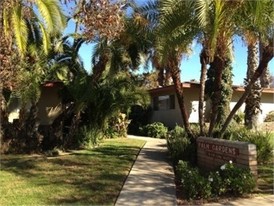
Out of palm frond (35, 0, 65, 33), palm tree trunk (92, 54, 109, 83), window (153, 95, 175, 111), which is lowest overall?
window (153, 95, 175, 111)

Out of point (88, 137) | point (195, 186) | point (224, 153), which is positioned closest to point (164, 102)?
point (88, 137)

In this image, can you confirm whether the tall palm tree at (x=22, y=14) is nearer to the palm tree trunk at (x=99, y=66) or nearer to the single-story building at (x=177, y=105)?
the palm tree trunk at (x=99, y=66)

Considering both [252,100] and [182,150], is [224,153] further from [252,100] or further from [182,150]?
[252,100]

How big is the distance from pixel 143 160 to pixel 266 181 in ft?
12.6

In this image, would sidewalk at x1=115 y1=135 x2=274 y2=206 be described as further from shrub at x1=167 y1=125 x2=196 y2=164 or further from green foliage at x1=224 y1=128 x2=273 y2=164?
green foliage at x1=224 y1=128 x2=273 y2=164

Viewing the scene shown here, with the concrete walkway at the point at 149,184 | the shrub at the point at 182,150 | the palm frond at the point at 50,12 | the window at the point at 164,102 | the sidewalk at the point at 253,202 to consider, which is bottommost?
the sidewalk at the point at 253,202

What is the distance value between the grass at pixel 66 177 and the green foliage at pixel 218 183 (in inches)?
57.8

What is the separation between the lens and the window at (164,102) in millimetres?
25206

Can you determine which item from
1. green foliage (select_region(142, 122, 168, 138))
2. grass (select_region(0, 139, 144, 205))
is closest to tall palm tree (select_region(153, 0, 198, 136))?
grass (select_region(0, 139, 144, 205))

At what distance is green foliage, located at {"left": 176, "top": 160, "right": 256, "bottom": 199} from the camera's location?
331 inches

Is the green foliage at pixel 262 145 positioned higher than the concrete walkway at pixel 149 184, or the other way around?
the green foliage at pixel 262 145

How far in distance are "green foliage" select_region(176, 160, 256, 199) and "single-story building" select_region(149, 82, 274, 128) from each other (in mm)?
14483

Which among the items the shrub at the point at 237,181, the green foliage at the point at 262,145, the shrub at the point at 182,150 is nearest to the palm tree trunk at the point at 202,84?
the shrub at the point at 182,150

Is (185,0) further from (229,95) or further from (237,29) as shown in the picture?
(229,95)
